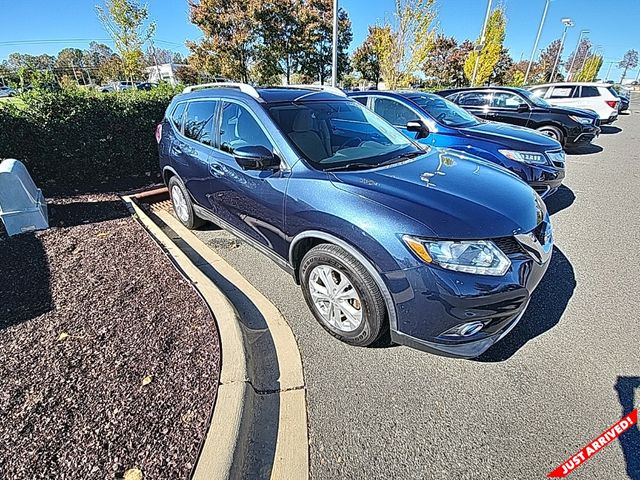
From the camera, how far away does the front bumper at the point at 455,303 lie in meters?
1.95

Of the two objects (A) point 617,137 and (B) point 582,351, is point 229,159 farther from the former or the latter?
(A) point 617,137

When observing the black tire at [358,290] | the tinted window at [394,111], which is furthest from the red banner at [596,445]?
the tinted window at [394,111]

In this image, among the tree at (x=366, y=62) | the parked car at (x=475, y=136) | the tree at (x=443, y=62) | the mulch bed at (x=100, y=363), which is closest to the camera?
the mulch bed at (x=100, y=363)

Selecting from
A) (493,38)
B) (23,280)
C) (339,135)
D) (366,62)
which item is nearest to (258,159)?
(339,135)

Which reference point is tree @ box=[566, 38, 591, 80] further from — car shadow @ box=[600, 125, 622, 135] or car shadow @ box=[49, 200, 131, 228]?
car shadow @ box=[49, 200, 131, 228]

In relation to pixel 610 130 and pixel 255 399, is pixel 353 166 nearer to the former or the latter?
pixel 255 399

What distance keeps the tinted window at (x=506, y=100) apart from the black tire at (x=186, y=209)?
9.11 metres

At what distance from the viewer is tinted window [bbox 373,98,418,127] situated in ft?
19.1

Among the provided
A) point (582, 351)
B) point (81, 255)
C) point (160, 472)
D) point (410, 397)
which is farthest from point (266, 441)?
point (81, 255)

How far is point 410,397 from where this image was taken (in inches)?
83.7

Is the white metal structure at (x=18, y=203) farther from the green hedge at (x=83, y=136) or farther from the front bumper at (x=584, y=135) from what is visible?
the front bumper at (x=584, y=135)

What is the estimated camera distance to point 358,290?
89.3 inches

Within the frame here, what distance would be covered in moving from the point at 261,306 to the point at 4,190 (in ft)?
11.0

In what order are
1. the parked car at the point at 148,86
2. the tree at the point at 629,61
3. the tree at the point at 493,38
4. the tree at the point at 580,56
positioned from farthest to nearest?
the tree at the point at 629,61
the tree at the point at 580,56
the tree at the point at 493,38
the parked car at the point at 148,86
